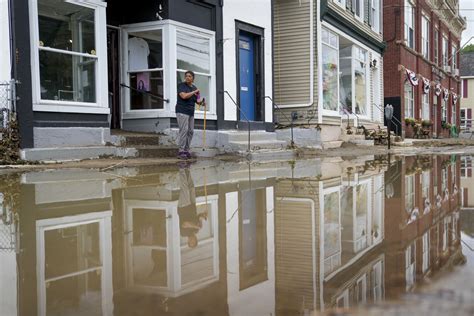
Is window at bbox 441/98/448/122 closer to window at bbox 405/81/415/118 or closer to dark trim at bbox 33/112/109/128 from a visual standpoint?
window at bbox 405/81/415/118

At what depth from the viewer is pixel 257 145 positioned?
42.7 feet

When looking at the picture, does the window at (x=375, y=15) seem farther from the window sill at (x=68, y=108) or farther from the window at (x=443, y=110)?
the window sill at (x=68, y=108)

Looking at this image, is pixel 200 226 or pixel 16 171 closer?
pixel 200 226

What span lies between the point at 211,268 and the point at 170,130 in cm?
898

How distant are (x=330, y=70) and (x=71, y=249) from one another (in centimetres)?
1639

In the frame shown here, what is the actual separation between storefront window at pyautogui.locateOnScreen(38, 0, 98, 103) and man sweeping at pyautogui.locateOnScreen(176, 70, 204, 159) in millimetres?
1733

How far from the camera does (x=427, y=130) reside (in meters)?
29.5

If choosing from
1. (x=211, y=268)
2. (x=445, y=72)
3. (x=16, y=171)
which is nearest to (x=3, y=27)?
(x=16, y=171)

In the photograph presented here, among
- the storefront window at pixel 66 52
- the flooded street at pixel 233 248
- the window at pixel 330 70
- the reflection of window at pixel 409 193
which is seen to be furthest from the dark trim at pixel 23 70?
the window at pixel 330 70

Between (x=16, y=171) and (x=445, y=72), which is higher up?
(x=445, y=72)

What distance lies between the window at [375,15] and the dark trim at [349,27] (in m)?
0.70

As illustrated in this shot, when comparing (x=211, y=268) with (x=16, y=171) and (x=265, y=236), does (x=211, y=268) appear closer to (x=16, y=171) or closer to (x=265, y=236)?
(x=265, y=236)

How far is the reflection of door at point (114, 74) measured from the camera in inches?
494

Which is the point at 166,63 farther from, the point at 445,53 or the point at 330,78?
the point at 445,53
